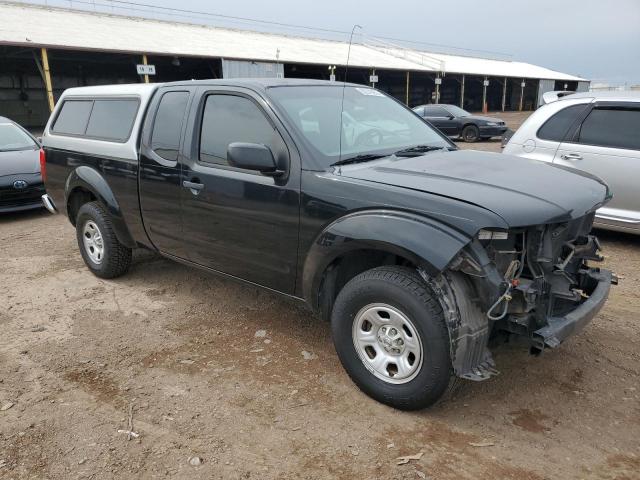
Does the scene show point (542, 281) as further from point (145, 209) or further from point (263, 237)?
point (145, 209)

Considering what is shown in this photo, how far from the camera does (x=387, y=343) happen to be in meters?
3.05

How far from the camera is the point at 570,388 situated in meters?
3.29

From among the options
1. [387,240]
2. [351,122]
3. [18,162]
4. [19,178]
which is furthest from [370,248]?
[18,162]

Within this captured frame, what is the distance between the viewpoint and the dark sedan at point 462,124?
18875mm

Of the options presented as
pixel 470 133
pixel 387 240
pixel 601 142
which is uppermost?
pixel 601 142

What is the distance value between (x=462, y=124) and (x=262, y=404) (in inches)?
696

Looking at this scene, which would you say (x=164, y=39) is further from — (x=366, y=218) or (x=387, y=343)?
(x=387, y=343)

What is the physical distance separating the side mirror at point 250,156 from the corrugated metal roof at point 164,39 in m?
15.5

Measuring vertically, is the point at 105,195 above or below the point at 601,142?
below

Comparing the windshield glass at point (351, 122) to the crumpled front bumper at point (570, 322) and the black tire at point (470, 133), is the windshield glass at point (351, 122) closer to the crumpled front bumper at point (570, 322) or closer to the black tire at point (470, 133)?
the crumpled front bumper at point (570, 322)

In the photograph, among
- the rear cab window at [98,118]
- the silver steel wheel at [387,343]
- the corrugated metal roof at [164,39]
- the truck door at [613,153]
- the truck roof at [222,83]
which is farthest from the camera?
the corrugated metal roof at [164,39]

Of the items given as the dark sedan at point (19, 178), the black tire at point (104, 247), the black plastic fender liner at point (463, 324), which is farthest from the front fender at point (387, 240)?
the dark sedan at point (19, 178)

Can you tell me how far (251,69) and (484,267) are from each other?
2496 centimetres

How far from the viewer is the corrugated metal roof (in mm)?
21875
